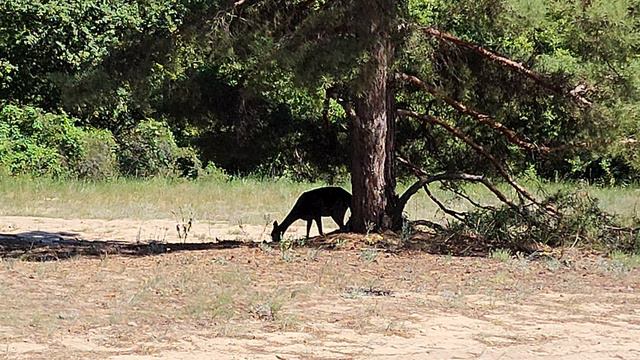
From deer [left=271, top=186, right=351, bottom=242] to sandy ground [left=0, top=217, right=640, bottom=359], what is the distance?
6.52 ft

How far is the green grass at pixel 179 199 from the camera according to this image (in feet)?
72.0

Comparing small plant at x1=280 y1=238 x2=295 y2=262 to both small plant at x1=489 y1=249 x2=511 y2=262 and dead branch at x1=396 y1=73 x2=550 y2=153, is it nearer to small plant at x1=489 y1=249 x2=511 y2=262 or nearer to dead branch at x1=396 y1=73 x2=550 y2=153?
small plant at x1=489 y1=249 x2=511 y2=262

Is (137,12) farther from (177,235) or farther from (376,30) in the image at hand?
(376,30)

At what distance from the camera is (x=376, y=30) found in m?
12.1

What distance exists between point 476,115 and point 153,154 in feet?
58.4

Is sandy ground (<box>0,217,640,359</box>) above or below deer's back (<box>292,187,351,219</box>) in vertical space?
below

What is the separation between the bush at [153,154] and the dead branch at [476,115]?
647 inches

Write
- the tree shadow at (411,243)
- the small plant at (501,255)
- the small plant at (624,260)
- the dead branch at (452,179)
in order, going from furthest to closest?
the dead branch at (452,179), the tree shadow at (411,243), the small plant at (501,255), the small plant at (624,260)

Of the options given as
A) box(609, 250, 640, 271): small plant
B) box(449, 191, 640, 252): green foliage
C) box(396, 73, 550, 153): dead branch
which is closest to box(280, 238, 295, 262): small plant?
box(449, 191, 640, 252): green foliage

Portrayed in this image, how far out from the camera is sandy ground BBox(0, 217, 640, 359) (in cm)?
841

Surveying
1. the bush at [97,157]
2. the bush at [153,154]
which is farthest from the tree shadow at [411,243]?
the bush at [153,154]

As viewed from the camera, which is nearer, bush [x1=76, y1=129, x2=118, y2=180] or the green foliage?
the green foliage

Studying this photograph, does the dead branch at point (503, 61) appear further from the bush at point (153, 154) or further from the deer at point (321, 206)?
the bush at point (153, 154)

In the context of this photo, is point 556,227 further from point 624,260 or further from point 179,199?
point 179,199
